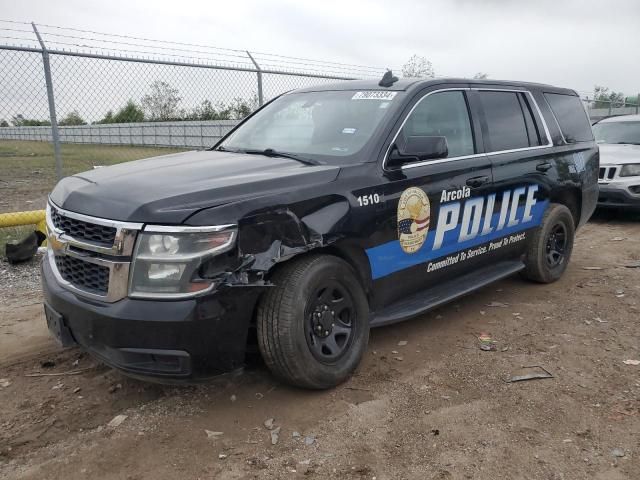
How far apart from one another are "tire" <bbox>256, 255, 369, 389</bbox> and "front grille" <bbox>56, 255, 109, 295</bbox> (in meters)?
0.81

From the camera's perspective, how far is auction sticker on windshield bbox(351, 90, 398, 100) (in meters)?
3.87

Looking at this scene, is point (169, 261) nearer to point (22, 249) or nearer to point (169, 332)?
point (169, 332)

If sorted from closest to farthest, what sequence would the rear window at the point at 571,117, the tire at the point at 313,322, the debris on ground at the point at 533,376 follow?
the tire at the point at 313,322
the debris on ground at the point at 533,376
the rear window at the point at 571,117

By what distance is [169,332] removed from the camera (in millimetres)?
2635

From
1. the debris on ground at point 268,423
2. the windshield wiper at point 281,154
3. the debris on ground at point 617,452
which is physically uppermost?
the windshield wiper at point 281,154

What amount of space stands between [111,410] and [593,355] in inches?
125

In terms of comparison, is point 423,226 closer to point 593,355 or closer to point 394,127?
point 394,127

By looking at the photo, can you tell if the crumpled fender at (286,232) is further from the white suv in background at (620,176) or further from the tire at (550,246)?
the white suv in background at (620,176)

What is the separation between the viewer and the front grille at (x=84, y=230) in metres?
2.73

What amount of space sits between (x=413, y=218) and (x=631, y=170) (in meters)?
6.44

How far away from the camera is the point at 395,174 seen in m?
3.57

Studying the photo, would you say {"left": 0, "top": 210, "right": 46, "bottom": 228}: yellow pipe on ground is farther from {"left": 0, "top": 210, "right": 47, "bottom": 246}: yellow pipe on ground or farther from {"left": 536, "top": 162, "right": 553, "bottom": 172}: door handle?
{"left": 536, "top": 162, "right": 553, "bottom": 172}: door handle

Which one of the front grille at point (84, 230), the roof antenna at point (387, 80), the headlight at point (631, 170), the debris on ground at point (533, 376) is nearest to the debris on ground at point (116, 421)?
the front grille at point (84, 230)

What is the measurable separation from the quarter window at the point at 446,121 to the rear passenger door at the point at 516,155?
200 mm
